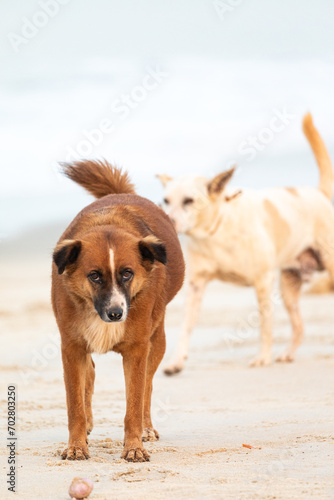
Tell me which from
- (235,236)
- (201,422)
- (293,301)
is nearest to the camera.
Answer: (201,422)

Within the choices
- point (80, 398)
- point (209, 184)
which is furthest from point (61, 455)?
point (209, 184)

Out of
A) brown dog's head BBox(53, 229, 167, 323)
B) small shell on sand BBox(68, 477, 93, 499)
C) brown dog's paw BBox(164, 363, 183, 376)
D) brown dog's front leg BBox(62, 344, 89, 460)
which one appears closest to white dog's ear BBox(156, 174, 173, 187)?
brown dog's paw BBox(164, 363, 183, 376)

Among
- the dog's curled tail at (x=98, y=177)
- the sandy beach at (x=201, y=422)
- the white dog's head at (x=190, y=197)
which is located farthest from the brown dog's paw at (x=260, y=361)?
the dog's curled tail at (x=98, y=177)

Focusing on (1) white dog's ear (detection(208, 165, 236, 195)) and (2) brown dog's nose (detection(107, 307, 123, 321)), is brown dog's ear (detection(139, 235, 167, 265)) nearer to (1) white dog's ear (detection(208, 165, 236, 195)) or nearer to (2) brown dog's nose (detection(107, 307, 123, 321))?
(2) brown dog's nose (detection(107, 307, 123, 321))

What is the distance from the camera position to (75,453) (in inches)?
184

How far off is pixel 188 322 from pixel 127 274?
497cm

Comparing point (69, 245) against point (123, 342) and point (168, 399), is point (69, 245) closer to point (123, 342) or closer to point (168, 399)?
point (123, 342)

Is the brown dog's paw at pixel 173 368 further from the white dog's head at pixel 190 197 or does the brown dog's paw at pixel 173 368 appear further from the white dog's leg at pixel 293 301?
the white dog's leg at pixel 293 301

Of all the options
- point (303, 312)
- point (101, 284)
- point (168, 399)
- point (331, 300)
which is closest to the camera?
point (101, 284)

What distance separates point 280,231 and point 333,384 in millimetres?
2955

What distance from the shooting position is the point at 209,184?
9.80m

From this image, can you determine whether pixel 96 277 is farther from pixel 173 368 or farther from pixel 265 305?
pixel 265 305

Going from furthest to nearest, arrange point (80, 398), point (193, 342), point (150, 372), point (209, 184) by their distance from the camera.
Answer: point (193, 342) → point (209, 184) → point (150, 372) → point (80, 398)

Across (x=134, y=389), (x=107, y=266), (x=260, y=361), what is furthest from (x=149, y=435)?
(x=260, y=361)
